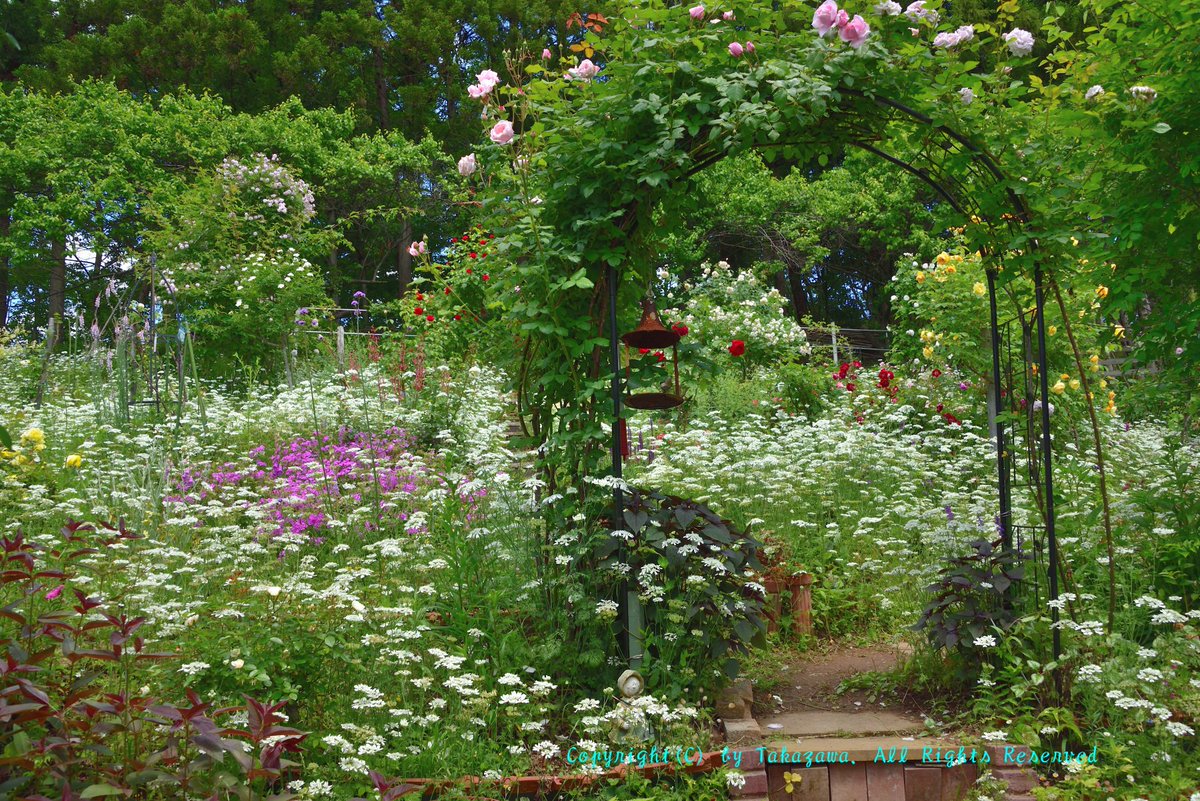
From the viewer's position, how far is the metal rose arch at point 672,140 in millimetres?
3240

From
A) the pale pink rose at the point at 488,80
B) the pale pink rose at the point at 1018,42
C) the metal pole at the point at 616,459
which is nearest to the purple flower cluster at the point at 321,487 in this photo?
the metal pole at the point at 616,459

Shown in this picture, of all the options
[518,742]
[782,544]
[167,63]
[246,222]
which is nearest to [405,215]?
[246,222]

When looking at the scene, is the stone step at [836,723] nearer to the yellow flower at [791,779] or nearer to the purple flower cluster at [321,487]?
the yellow flower at [791,779]

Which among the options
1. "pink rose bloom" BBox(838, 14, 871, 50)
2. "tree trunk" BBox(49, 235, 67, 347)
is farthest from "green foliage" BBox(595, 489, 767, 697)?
"tree trunk" BBox(49, 235, 67, 347)

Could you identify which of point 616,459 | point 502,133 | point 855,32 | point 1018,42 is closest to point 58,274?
point 502,133

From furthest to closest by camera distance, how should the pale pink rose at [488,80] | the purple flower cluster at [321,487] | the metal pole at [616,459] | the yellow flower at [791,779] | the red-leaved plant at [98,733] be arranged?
the purple flower cluster at [321,487] → the pale pink rose at [488,80] → the metal pole at [616,459] → the yellow flower at [791,779] → the red-leaved plant at [98,733]

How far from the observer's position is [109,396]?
632cm

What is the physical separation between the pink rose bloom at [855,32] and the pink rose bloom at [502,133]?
4.13 feet

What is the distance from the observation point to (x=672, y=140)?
10.6 feet

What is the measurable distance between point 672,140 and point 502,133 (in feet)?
2.14

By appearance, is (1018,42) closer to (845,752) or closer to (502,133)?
(502,133)

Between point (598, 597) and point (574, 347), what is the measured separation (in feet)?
3.20

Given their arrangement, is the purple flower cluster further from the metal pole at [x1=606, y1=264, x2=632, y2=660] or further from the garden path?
the garden path

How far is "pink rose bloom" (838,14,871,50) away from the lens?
122 inches
